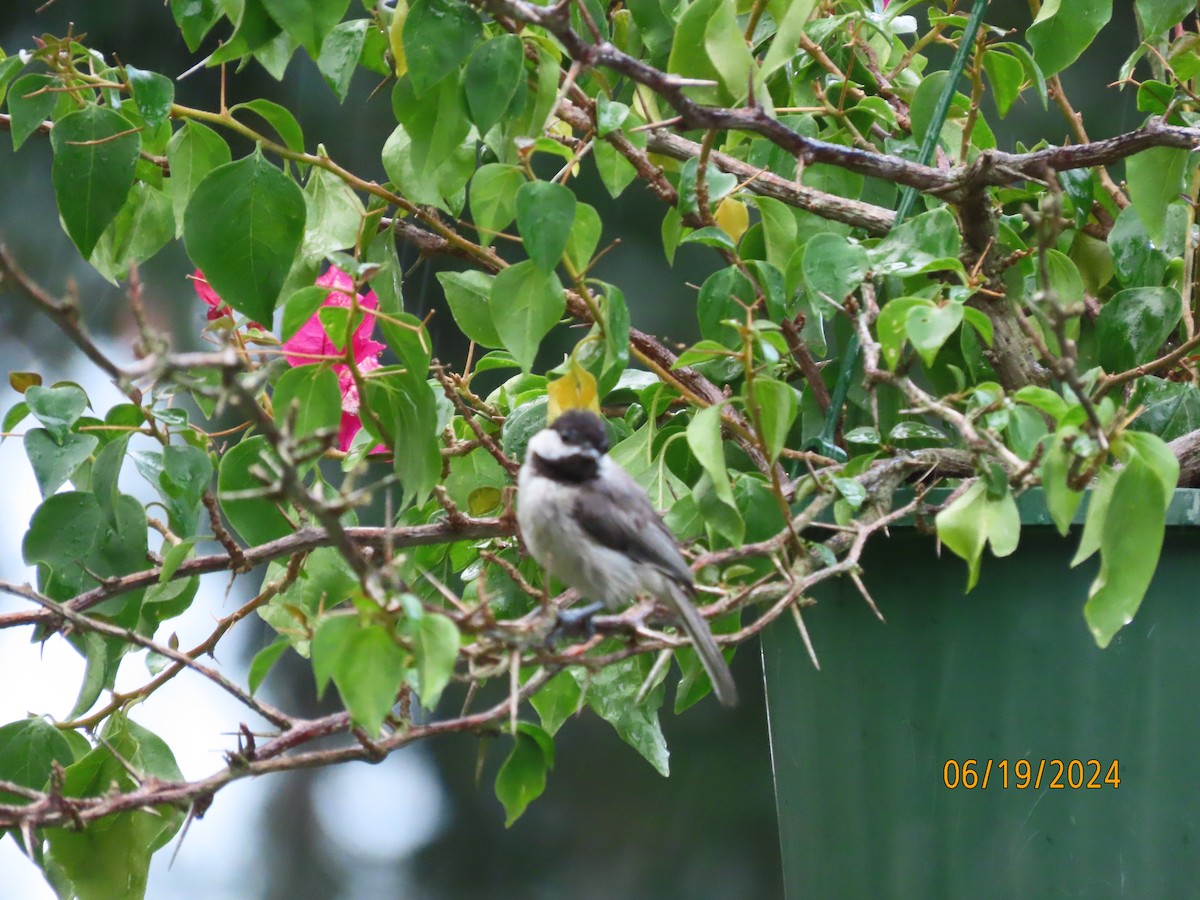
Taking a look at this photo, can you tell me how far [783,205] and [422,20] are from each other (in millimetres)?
370

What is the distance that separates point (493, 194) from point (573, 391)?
16cm

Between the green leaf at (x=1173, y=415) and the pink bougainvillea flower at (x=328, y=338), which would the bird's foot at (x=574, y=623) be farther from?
the green leaf at (x=1173, y=415)

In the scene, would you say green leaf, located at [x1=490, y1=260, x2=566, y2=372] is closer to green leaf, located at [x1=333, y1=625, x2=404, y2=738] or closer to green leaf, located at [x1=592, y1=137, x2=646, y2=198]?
green leaf, located at [x1=592, y1=137, x2=646, y2=198]

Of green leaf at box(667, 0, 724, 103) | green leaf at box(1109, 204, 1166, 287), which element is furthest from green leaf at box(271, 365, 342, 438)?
green leaf at box(1109, 204, 1166, 287)

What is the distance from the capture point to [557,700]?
1071mm

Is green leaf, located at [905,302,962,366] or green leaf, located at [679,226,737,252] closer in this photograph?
green leaf, located at [905,302,962,366]

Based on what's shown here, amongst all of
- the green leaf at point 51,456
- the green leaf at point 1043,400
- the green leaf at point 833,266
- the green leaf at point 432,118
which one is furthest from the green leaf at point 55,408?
the green leaf at point 1043,400

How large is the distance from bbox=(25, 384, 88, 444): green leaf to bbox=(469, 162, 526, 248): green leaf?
0.34 meters

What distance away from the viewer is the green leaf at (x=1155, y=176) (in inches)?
42.8

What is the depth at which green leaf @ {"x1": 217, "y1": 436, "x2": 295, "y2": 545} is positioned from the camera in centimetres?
Answer: 104

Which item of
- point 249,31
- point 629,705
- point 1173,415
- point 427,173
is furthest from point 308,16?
point 1173,415

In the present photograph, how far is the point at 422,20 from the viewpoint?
928 mm

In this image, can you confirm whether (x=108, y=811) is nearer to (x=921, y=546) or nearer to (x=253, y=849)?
(x=921, y=546)

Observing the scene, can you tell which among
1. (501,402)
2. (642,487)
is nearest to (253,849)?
(501,402)
